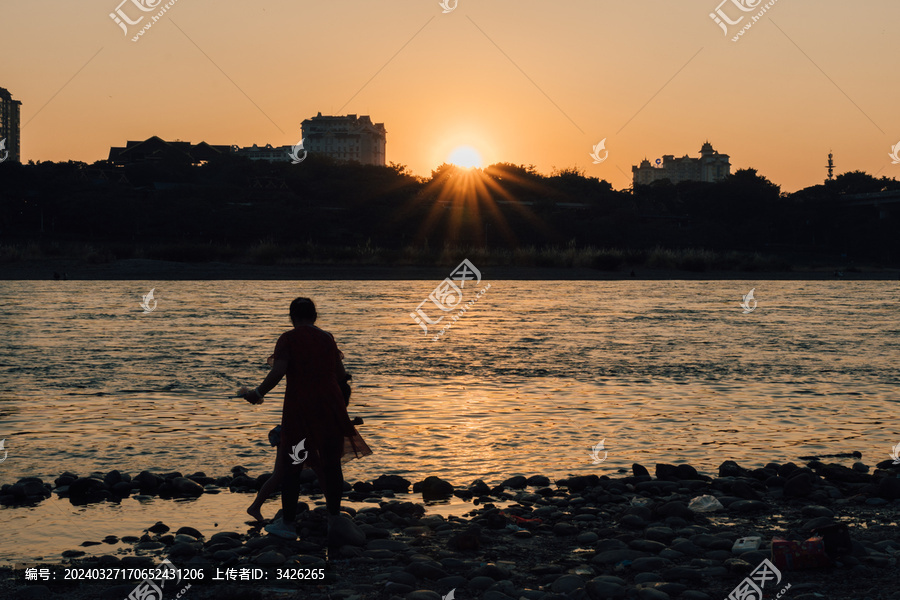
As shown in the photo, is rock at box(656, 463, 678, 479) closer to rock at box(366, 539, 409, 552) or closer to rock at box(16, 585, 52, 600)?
rock at box(366, 539, 409, 552)

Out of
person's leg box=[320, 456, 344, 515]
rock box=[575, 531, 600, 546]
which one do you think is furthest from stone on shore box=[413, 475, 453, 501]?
rock box=[575, 531, 600, 546]

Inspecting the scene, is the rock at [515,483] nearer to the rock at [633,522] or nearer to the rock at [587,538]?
the rock at [633,522]

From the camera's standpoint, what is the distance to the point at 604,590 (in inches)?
237

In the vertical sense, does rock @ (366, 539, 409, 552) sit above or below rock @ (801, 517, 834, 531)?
below

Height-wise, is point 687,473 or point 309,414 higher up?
point 309,414

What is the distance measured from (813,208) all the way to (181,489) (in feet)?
386

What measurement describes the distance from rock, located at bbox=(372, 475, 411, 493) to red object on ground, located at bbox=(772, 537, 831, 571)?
3.72 metres

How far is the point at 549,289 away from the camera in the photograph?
52.3 m

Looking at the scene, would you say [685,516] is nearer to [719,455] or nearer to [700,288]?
[719,455]

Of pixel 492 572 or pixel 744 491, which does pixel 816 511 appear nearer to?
pixel 744 491

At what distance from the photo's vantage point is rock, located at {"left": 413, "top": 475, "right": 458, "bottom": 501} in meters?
8.76

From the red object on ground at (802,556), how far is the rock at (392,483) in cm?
372

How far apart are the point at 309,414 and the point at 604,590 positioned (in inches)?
110

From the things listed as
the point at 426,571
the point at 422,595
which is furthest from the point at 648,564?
the point at 422,595
